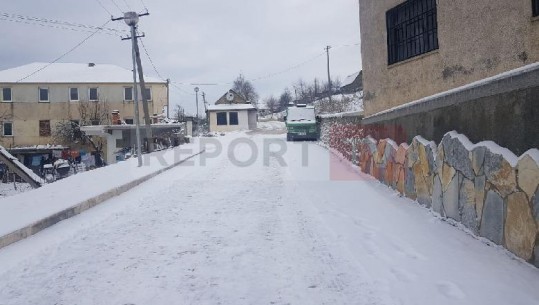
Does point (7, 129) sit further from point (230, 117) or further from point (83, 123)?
point (230, 117)

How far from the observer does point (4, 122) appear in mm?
43562

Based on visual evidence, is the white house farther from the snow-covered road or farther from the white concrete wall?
the snow-covered road

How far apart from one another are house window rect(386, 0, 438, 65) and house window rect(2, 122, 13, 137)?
44247 mm

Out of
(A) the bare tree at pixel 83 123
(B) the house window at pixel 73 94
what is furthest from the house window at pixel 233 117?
(B) the house window at pixel 73 94

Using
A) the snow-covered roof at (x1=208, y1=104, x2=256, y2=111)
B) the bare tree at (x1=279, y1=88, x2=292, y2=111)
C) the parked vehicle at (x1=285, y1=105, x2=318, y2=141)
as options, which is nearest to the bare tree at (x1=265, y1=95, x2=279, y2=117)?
the bare tree at (x1=279, y1=88, x2=292, y2=111)

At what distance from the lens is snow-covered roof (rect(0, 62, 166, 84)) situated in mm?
44844

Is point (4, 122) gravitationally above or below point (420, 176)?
above

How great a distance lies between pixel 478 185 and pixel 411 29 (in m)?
7.10

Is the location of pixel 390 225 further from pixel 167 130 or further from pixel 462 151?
pixel 167 130

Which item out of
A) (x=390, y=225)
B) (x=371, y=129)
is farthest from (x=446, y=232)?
(x=371, y=129)

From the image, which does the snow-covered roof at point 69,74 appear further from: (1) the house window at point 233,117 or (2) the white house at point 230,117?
(1) the house window at point 233,117

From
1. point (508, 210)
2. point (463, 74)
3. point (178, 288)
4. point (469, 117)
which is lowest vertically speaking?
point (178, 288)

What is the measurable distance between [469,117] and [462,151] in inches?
16.9

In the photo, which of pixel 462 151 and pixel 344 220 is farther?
pixel 344 220
